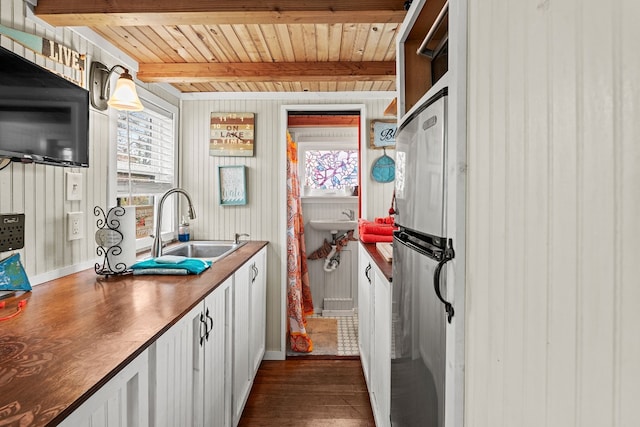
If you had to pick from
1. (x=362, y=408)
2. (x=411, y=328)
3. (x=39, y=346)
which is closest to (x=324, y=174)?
(x=362, y=408)

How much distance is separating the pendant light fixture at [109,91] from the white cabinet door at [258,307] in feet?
3.99

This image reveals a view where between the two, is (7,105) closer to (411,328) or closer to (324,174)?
(411,328)

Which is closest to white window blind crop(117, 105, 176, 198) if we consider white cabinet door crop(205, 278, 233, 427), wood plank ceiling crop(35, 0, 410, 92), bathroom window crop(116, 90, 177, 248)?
bathroom window crop(116, 90, 177, 248)

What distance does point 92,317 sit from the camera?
3.63 feet

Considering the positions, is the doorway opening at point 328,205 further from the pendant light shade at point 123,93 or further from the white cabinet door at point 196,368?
the pendant light shade at point 123,93

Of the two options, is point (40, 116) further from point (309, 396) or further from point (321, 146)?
point (321, 146)

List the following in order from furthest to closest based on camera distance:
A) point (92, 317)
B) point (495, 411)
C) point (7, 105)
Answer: point (7, 105), point (92, 317), point (495, 411)

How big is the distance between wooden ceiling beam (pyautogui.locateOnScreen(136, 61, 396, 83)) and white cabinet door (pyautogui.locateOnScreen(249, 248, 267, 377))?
51.6 inches

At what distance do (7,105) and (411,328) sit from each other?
1.65 meters

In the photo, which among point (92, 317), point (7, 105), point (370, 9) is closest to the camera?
point (92, 317)

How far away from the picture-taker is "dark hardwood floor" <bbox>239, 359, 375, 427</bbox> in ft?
7.09

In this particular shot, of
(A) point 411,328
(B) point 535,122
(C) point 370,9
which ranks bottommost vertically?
(A) point 411,328

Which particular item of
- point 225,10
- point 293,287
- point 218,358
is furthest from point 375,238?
point 225,10

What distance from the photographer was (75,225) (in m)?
1.76
